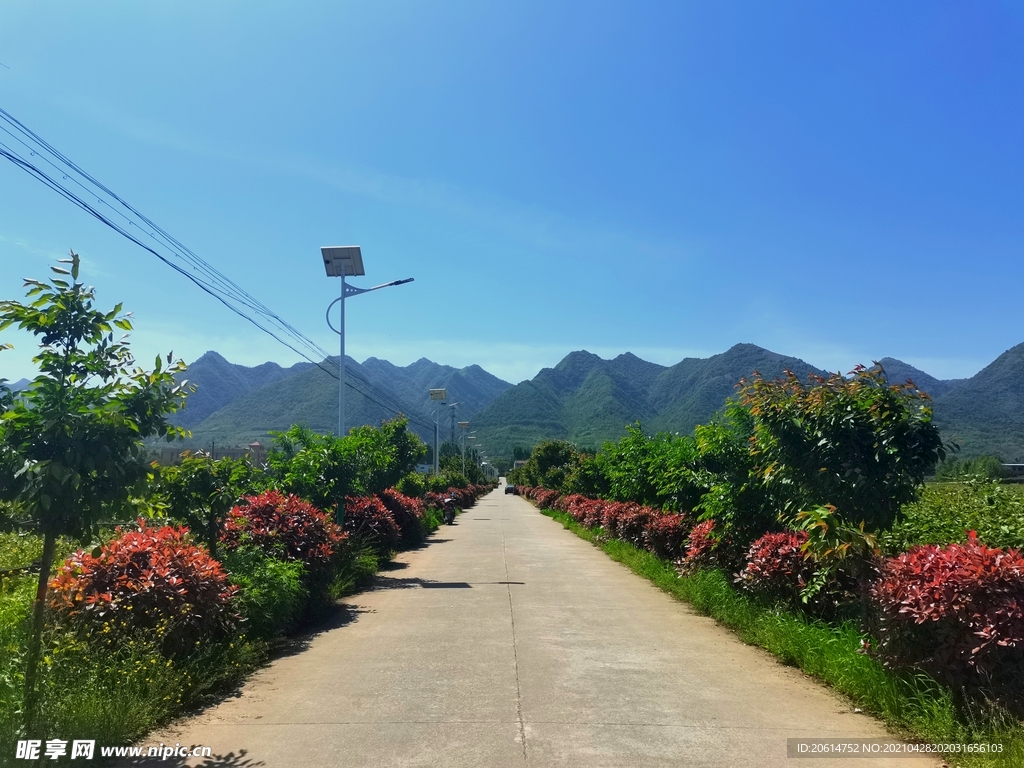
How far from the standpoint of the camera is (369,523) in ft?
55.4

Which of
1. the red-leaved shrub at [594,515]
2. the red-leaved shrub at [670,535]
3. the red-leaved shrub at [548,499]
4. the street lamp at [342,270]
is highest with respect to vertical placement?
the street lamp at [342,270]

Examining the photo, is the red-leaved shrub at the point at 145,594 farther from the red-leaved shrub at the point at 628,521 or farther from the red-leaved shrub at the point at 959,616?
the red-leaved shrub at the point at 628,521

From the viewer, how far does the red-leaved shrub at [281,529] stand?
398 inches

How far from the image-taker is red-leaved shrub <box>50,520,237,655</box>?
6.10 meters

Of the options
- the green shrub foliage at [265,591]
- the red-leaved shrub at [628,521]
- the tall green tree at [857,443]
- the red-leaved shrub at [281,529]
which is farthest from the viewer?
the red-leaved shrub at [628,521]

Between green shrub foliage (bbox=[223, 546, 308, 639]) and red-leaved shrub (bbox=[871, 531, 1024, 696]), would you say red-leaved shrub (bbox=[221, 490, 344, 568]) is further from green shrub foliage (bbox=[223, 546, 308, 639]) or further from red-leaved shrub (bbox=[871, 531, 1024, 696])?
red-leaved shrub (bbox=[871, 531, 1024, 696])

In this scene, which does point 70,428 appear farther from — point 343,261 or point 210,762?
point 343,261

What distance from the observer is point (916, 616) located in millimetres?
5297

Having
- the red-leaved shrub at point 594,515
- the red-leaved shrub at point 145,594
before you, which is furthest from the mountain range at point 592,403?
the red-leaved shrub at point 594,515

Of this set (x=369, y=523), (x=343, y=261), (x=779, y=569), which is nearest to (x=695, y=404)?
(x=343, y=261)

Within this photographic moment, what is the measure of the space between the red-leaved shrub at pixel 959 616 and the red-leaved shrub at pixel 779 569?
2.73 meters

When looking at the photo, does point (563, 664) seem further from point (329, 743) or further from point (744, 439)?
point (744, 439)

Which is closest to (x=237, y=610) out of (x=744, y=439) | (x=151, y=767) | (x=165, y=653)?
(x=165, y=653)

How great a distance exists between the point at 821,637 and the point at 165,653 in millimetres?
6113
